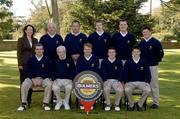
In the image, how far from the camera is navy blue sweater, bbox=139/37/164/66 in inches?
394

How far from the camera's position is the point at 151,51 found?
1002 centimetres

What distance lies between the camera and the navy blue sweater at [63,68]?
32.6 feet

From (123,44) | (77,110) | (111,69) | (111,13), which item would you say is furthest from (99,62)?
(111,13)

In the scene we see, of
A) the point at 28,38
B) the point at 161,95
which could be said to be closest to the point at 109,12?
the point at 161,95

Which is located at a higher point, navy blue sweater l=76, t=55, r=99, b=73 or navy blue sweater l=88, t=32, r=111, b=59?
navy blue sweater l=88, t=32, r=111, b=59

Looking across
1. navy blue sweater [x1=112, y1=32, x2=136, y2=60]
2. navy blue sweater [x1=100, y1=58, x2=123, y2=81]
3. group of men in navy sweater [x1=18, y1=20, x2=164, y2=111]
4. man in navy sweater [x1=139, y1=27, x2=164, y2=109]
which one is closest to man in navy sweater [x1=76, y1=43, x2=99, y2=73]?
group of men in navy sweater [x1=18, y1=20, x2=164, y2=111]

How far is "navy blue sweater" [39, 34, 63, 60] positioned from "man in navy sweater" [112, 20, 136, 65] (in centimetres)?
136

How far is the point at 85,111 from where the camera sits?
9539 mm

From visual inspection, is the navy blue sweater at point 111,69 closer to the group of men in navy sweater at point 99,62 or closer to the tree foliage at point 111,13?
the group of men in navy sweater at point 99,62

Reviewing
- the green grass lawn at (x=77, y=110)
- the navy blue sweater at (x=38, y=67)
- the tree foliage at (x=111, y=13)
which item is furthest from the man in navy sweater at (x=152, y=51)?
the tree foliage at (x=111, y=13)

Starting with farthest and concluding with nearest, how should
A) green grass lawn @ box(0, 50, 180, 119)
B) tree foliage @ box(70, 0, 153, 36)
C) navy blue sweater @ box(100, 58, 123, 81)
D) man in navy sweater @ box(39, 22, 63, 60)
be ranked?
1. tree foliage @ box(70, 0, 153, 36)
2. man in navy sweater @ box(39, 22, 63, 60)
3. navy blue sweater @ box(100, 58, 123, 81)
4. green grass lawn @ box(0, 50, 180, 119)

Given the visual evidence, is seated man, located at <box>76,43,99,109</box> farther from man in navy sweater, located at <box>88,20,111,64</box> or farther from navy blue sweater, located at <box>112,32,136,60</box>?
navy blue sweater, located at <box>112,32,136,60</box>

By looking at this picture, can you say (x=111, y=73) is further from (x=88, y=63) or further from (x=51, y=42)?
(x=51, y=42)

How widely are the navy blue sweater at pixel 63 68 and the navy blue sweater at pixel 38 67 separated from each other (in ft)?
0.56
